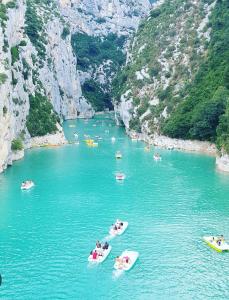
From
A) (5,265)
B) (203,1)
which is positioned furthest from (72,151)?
(5,265)

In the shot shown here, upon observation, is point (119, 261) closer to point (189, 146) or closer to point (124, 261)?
point (124, 261)

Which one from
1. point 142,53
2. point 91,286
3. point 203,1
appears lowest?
point 91,286

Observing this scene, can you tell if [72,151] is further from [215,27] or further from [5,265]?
[5,265]

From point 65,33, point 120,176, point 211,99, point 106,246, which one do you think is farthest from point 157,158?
point 65,33

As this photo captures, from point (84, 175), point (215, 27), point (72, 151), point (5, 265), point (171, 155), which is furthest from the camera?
point (215, 27)

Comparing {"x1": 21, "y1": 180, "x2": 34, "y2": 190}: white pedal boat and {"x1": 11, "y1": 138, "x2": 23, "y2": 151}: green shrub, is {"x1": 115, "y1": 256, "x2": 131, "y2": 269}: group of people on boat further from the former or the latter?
{"x1": 11, "y1": 138, "x2": 23, "y2": 151}: green shrub

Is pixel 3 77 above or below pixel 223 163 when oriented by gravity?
above
